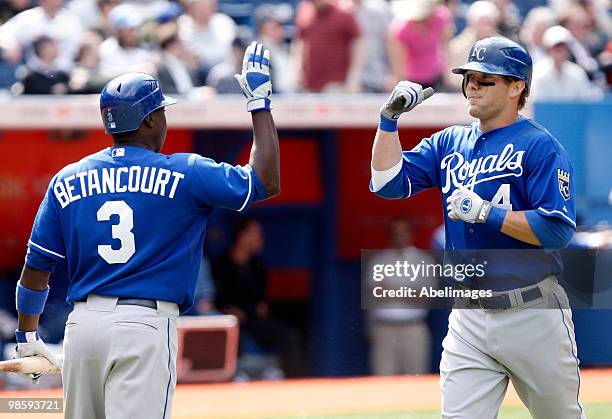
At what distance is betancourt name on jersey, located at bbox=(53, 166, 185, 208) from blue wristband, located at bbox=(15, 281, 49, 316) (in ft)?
1.33

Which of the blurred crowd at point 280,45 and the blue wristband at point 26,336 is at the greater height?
the blurred crowd at point 280,45

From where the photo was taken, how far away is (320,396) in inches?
311

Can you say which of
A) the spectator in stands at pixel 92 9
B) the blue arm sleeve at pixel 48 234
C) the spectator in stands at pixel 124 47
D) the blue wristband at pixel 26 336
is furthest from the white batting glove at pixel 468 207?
the spectator in stands at pixel 92 9

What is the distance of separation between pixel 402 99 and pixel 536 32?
631 cm

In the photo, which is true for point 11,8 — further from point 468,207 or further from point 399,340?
point 468,207

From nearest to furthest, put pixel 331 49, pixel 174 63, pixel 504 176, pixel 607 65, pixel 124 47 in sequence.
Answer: pixel 504 176 < pixel 174 63 < pixel 124 47 < pixel 331 49 < pixel 607 65

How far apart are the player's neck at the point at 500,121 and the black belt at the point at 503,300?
2.03 feet

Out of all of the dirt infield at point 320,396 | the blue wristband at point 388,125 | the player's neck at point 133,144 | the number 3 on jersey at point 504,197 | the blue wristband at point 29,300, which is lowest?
the dirt infield at point 320,396

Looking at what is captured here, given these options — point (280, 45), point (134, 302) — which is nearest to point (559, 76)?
point (280, 45)

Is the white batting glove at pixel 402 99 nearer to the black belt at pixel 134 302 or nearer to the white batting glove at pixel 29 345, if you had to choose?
the black belt at pixel 134 302

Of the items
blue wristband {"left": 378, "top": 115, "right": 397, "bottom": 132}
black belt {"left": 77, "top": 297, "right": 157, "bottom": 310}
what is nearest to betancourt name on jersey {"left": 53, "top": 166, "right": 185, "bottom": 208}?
black belt {"left": 77, "top": 297, "right": 157, "bottom": 310}

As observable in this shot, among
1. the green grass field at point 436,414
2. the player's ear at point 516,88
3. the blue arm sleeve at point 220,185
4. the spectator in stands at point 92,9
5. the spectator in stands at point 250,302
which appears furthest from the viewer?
the spectator in stands at point 92,9

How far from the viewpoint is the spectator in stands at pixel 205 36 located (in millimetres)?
9508

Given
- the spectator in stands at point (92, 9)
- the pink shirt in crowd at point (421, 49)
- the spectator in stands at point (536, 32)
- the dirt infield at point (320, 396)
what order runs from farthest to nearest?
the spectator in stands at point (536, 32), the spectator in stands at point (92, 9), the pink shirt in crowd at point (421, 49), the dirt infield at point (320, 396)
